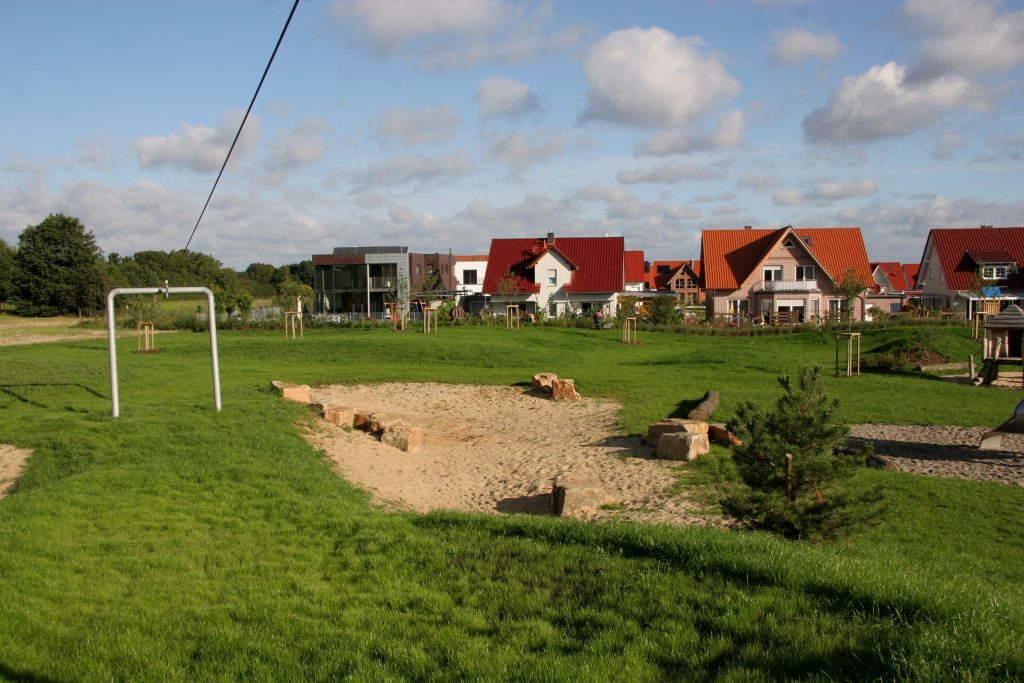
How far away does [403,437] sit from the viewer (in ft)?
55.5

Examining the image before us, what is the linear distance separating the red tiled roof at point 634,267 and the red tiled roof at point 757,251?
13.4 metres

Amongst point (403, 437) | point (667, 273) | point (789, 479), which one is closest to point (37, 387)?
point (403, 437)

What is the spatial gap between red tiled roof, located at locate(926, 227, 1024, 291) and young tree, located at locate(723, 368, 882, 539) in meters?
64.0

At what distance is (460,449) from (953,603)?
12277 millimetres

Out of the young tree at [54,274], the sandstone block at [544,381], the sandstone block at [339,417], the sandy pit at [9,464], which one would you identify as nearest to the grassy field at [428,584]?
the sandy pit at [9,464]

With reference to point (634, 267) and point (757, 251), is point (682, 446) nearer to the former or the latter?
point (757, 251)

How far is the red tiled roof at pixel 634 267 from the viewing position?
8125 centimetres

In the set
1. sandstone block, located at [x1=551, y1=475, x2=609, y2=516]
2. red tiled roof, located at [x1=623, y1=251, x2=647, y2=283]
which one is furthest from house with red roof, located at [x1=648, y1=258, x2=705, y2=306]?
sandstone block, located at [x1=551, y1=475, x2=609, y2=516]

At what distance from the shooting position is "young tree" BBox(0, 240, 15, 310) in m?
94.9

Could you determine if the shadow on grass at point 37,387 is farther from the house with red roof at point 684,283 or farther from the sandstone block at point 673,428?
the house with red roof at point 684,283

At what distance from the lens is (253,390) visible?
20.8 metres

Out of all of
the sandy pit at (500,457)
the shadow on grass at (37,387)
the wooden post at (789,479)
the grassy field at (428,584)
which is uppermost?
the wooden post at (789,479)

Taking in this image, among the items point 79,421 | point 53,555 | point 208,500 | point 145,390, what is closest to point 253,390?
point 145,390

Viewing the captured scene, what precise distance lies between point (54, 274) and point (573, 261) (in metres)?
58.0
